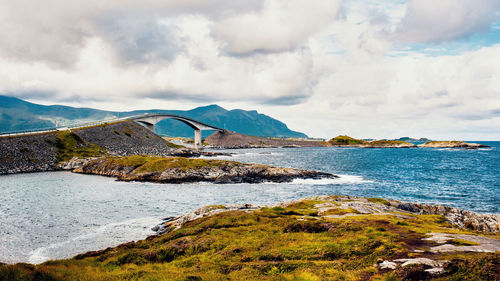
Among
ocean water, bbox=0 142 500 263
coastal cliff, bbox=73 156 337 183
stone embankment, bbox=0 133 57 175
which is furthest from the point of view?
stone embankment, bbox=0 133 57 175

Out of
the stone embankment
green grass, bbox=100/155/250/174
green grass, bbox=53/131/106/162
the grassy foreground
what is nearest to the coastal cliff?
green grass, bbox=100/155/250/174

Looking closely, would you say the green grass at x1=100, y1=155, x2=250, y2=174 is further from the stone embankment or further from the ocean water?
the stone embankment

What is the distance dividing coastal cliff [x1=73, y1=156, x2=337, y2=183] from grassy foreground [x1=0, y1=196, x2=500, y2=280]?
49701 millimetres

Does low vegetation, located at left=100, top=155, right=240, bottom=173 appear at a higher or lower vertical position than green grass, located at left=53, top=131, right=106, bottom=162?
lower

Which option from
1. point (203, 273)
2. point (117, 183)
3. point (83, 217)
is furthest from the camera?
point (117, 183)

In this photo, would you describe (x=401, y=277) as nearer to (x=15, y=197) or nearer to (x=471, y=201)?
(x=471, y=201)

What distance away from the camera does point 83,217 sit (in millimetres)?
38406

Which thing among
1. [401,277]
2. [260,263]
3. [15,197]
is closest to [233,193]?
[15,197]

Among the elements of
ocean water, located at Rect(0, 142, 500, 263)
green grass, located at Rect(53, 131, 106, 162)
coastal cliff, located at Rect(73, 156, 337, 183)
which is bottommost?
ocean water, located at Rect(0, 142, 500, 263)

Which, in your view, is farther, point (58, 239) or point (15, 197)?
point (15, 197)

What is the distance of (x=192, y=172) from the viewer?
3029 inches

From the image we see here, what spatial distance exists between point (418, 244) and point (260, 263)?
9.10 metres

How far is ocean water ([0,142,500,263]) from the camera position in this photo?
29672 mm

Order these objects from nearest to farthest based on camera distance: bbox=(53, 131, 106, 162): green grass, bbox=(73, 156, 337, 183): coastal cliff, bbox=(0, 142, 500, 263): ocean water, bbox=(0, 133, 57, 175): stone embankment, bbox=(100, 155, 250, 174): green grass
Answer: bbox=(0, 142, 500, 263): ocean water → bbox=(73, 156, 337, 183): coastal cliff → bbox=(100, 155, 250, 174): green grass → bbox=(0, 133, 57, 175): stone embankment → bbox=(53, 131, 106, 162): green grass
